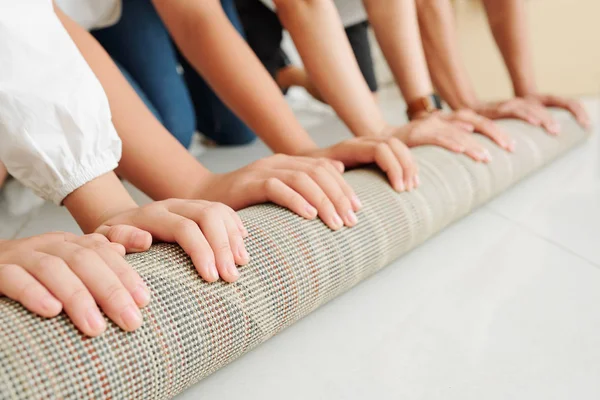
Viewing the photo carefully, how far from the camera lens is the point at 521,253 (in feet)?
2.09

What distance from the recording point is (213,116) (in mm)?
1593

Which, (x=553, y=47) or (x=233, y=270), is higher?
(x=233, y=270)

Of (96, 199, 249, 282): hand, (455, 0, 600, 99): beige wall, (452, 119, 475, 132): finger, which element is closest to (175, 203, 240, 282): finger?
(96, 199, 249, 282): hand

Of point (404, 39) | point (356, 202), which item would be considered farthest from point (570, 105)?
point (356, 202)

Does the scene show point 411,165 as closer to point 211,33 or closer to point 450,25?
point 211,33

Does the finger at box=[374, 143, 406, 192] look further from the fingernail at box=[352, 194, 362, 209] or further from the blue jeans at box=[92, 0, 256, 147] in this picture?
the blue jeans at box=[92, 0, 256, 147]

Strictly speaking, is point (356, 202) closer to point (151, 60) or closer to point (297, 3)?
point (297, 3)

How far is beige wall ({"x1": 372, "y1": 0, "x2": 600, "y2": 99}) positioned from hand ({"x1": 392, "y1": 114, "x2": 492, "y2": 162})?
4.32 ft

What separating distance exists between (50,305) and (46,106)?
9.7 inches

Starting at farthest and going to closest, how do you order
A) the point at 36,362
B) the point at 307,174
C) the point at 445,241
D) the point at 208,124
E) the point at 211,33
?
the point at 208,124 → the point at 211,33 → the point at 445,241 → the point at 307,174 → the point at 36,362

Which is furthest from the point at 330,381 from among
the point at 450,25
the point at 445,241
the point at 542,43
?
the point at 542,43

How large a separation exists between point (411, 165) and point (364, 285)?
0.19m

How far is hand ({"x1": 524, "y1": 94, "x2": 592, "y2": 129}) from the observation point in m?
1.04

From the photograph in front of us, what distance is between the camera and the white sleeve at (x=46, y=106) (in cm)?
50
